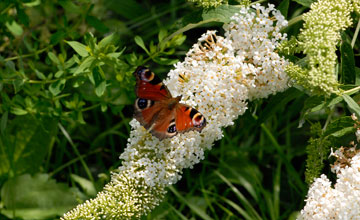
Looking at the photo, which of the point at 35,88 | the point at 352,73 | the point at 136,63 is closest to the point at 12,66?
the point at 35,88

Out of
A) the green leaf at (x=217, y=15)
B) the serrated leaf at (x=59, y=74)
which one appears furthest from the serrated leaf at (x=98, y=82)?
the green leaf at (x=217, y=15)

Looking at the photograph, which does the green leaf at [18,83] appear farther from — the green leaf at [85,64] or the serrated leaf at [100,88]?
the serrated leaf at [100,88]

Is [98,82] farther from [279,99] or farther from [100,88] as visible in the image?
[279,99]

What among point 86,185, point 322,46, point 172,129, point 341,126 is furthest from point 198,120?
point 86,185

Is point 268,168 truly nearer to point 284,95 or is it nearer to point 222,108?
point 284,95

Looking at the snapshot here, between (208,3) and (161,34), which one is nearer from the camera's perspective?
(208,3)

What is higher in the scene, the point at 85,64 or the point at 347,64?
the point at 347,64
